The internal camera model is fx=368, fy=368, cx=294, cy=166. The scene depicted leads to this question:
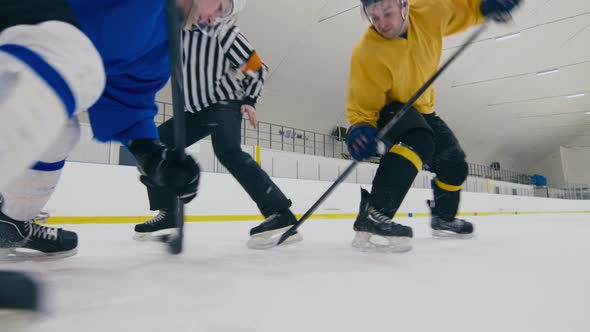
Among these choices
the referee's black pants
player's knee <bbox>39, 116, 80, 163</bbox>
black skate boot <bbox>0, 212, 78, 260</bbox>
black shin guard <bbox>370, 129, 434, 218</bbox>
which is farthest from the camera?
the referee's black pants

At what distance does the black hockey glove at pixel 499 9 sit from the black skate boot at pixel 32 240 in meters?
1.44

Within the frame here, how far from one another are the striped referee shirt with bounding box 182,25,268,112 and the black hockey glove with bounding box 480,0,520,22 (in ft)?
2.59

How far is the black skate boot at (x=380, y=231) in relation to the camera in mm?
1070

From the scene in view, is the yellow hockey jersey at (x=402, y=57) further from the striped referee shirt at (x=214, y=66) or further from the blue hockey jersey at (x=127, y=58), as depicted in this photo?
the blue hockey jersey at (x=127, y=58)

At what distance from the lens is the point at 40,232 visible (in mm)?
960

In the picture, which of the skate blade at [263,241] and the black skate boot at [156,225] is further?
the black skate boot at [156,225]

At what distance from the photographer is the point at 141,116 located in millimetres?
895

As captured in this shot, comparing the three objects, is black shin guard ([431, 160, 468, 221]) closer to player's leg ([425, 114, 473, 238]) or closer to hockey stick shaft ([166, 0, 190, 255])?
player's leg ([425, 114, 473, 238])

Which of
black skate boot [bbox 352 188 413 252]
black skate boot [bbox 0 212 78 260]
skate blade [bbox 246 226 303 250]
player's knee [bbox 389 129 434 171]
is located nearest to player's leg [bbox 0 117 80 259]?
black skate boot [bbox 0 212 78 260]

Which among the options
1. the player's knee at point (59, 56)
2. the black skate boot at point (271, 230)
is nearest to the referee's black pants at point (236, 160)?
the black skate boot at point (271, 230)

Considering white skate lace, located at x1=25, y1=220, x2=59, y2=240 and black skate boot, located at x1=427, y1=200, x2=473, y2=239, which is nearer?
white skate lace, located at x1=25, y1=220, x2=59, y2=240

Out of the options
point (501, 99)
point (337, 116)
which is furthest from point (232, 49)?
point (501, 99)

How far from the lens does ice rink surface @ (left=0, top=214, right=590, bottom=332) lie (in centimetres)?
44

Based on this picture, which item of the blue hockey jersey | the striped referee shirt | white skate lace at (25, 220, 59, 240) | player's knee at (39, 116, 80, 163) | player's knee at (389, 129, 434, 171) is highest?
the striped referee shirt
